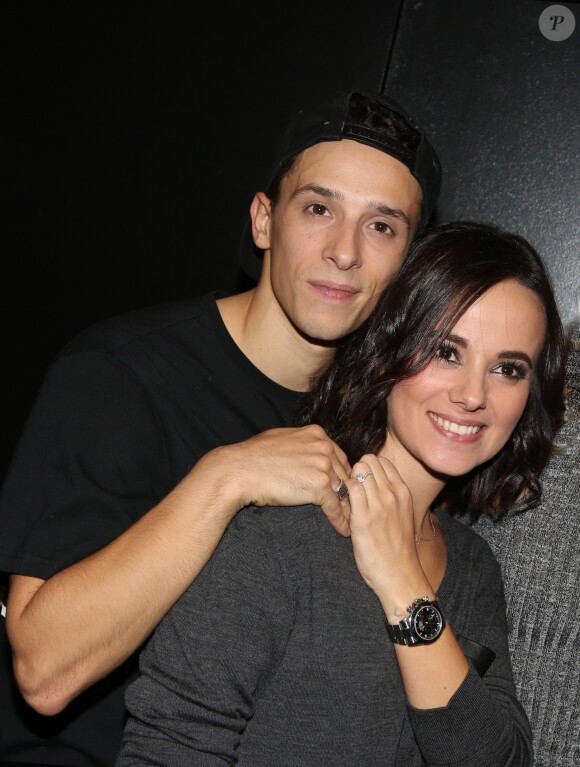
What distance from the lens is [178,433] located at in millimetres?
1865

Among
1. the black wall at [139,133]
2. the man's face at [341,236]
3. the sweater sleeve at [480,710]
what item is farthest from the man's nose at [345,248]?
the black wall at [139,133]

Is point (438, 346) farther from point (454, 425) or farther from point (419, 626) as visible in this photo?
point (419, 626)

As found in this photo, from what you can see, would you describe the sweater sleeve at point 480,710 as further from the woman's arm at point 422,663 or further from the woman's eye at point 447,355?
the woman's eye at point 447,355

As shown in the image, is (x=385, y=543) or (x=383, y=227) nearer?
(x=385, y=543)

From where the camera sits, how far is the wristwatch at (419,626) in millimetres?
1547

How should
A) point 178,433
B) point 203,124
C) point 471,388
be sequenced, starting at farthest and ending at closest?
1. point 203,124
2. point 178,433
3. point 471,388

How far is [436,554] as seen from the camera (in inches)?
72.2

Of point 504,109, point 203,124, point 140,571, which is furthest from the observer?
point 203,124

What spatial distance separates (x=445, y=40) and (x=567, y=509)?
4.45 feet

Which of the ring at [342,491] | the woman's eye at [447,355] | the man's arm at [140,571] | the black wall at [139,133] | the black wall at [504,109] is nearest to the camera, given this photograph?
the man's arm at [140,571]

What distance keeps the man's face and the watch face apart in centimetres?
62

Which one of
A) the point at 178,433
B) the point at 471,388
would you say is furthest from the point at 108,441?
the point at 471,388

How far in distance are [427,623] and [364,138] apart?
1.01 metres

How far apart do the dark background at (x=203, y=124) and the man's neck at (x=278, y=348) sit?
74 centimetres
